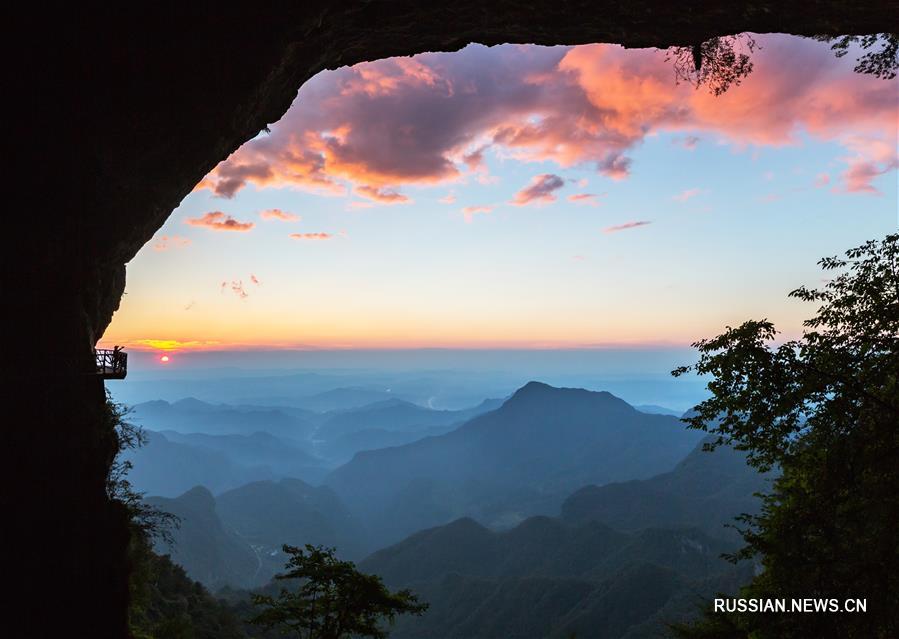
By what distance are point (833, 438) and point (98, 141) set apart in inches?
1003

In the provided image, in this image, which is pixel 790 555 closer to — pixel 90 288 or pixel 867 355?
pixel 867 355

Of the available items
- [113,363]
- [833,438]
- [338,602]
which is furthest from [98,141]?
[833,438]

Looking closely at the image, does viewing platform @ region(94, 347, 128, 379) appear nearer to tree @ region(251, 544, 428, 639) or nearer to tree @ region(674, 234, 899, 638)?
tree @ region(251, 544, 428, 639)

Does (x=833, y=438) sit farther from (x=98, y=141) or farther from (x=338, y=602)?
(x=98, y=141)

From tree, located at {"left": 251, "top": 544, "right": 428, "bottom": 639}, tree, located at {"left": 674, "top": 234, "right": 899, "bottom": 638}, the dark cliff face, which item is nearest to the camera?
tree, located at {"left": 674, "top": 234, "right": 899, "bottom": 638}

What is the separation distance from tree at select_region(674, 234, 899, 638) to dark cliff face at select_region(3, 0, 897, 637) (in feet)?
39.5

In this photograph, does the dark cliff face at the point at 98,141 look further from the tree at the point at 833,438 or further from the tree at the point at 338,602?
the tree at the point at 833,438

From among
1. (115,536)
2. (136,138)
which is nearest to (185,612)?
(115,536)

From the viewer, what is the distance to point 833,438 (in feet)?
41.5

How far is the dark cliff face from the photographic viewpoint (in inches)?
568

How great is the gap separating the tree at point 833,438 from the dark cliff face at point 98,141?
39.5 feet

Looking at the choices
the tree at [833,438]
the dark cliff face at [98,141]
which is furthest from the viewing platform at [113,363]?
the tree at [833,438]

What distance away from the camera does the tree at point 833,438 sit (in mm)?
10758

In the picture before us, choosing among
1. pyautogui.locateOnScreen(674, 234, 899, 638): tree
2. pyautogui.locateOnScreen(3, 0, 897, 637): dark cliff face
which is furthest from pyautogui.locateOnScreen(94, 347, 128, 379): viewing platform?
pyautogui.locateOnScreen(674, 234, 899, 638): tree
